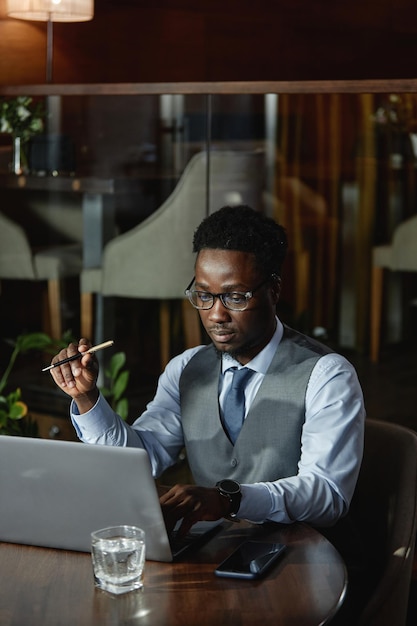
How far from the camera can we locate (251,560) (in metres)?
1.73

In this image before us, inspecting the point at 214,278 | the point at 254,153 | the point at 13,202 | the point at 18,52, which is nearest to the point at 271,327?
the point at 214,278

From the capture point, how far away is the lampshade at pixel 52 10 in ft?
15.3

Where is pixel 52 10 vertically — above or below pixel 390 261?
above

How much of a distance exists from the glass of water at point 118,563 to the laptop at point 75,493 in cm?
6

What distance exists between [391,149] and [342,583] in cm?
247

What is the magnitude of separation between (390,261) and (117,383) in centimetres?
111

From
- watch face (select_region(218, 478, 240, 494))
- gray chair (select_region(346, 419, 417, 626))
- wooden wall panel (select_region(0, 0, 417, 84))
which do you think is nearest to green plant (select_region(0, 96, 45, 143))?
wooden wall panel (select_region(0, 0, 417, 84))

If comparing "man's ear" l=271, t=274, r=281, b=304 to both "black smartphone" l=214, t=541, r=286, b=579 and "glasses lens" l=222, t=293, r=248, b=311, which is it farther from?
"black smartphone" l=214, t=541, r=286, b=579

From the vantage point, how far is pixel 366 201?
4.02 meters

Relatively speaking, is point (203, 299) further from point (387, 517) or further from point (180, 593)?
point (180, 593)

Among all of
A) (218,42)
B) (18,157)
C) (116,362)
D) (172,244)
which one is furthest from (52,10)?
(116,362)

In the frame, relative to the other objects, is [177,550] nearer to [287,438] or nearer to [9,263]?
[287,438]

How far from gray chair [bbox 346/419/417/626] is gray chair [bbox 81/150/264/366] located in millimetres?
1810

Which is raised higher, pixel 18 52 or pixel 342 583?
pixel 18 52
